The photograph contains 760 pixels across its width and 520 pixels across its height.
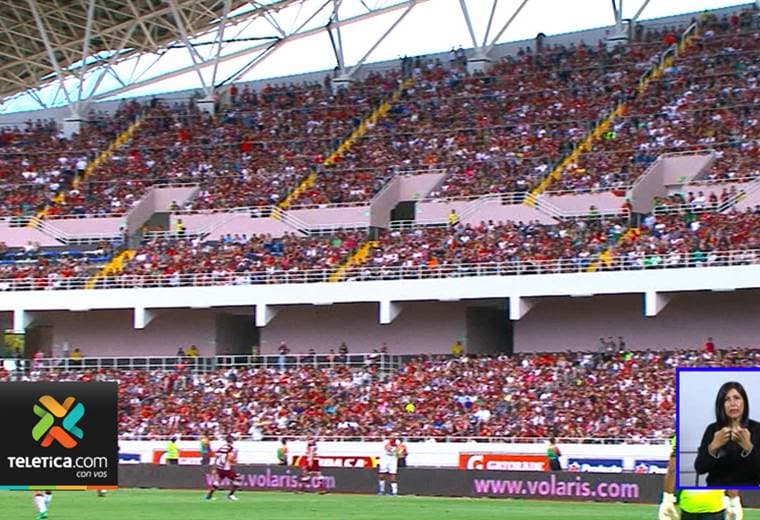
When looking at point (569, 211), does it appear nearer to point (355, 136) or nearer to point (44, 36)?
point (355, 136)

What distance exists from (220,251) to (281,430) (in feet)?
32.7

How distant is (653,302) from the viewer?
45531mm

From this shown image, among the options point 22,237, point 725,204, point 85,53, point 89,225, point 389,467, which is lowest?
point 389,467

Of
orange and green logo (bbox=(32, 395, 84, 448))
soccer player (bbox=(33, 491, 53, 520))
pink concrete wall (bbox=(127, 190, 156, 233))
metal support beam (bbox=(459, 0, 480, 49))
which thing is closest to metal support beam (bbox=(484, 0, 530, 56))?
metal support beam (bbox=(459, 0, 480, 49))

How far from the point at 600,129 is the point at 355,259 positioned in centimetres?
958

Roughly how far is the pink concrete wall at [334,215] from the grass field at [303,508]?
18148 millimetres

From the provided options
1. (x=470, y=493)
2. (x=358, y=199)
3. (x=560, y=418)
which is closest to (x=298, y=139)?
(x=358, y=199)

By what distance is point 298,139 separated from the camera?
200 ft

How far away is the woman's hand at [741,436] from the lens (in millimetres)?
10414

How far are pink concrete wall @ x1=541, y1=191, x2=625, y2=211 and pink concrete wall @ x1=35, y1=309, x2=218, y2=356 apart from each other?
41.8 ft

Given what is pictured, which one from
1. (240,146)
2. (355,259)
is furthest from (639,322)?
(240,146)

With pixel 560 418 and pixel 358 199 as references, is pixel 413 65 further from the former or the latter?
pixel 560 418

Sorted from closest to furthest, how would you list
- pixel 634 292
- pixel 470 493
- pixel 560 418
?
pixel 470 493, pixel 560 418, pixel 634 292

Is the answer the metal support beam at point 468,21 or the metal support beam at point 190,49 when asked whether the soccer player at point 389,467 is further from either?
the metal support beam at point 190,49
